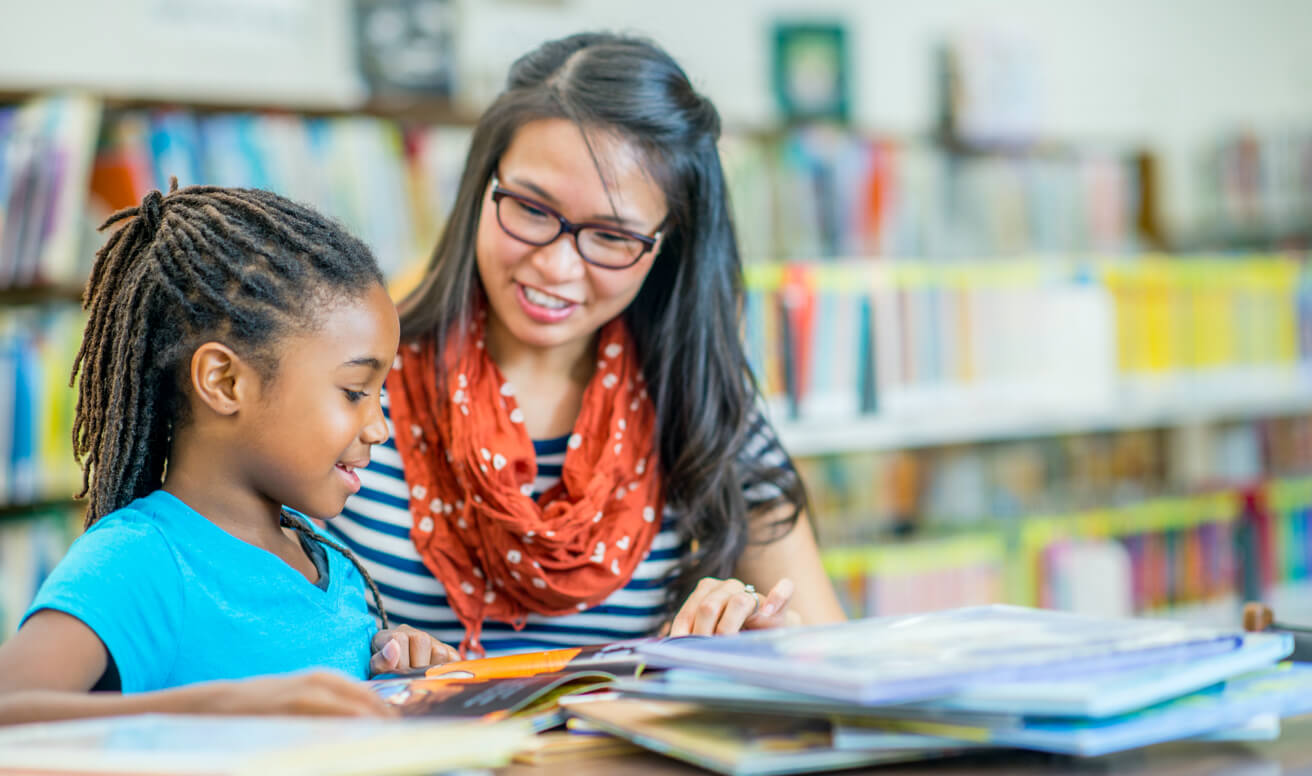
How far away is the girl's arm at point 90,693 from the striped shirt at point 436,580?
1.96ft

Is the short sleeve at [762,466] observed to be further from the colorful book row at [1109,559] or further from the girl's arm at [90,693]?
the colorful book row at [1109,559]

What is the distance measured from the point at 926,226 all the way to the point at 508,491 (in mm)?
2317

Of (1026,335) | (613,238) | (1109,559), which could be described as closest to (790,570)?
(613,238)

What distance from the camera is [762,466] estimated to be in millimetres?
1434

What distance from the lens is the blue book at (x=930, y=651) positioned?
0.61m

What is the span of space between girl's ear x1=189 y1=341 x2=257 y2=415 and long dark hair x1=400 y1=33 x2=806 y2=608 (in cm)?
55

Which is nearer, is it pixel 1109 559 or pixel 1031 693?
pixel 1031 693

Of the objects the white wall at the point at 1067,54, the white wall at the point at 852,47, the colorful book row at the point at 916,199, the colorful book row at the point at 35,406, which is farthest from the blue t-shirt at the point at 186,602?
the white wall at the point at 1067,54

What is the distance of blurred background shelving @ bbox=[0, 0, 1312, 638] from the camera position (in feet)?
7.80

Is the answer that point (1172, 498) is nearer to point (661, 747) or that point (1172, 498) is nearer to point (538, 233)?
point (538, 233)

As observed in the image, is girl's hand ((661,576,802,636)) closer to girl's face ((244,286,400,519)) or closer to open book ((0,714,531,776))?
girl's face ((244,286,400,519))

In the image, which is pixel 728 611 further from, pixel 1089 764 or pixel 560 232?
pixel 560 232

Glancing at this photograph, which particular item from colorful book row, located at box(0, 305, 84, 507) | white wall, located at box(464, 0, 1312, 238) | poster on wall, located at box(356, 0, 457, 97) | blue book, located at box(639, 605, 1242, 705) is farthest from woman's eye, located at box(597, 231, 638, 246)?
white wall, located at box(464, 0, 1312, 238)

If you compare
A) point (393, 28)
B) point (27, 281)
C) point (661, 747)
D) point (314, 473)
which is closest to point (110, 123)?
point (27, 281)
